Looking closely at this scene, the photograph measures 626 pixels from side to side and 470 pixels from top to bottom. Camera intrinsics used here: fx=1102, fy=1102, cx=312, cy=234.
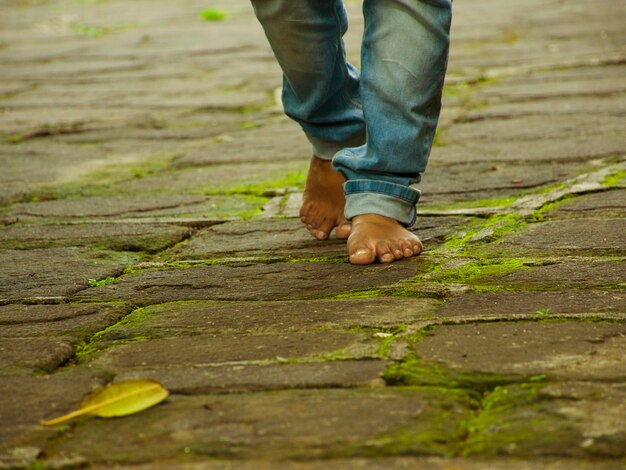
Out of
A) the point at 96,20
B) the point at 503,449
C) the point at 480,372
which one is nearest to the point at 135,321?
the point at 480,372

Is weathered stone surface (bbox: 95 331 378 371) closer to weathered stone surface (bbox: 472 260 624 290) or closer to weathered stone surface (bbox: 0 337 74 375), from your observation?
weathered stone surface (bbox: 0 337 74 375)

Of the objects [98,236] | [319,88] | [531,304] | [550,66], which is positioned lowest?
[550,66]

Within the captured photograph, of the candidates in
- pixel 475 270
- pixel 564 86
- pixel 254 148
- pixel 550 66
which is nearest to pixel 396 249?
pixel 475 270

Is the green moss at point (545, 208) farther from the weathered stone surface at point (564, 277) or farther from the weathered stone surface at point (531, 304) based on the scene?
the weathered stone surface at point (531, 304)

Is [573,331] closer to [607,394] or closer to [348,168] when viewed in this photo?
[607,394]

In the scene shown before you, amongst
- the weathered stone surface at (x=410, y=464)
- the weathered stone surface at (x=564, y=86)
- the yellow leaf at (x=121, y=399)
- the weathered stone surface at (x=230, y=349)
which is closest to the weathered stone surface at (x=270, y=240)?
the weathered stone surface at (x=230, y=349)

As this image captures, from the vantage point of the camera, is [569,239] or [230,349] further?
[569,239]

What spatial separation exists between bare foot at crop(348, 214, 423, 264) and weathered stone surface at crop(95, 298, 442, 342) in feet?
1.00

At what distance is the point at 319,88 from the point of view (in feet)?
8.20

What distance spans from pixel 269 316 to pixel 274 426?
1.73 feet

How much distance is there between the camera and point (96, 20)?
1052cm

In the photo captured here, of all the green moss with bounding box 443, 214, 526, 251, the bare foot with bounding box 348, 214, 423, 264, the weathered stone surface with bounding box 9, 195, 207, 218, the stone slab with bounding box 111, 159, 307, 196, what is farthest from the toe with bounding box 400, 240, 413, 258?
the stone slab with bounding box 111, 159, 307, 196

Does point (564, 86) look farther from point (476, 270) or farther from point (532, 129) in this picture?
point (476, 270)

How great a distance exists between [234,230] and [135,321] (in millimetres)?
829
